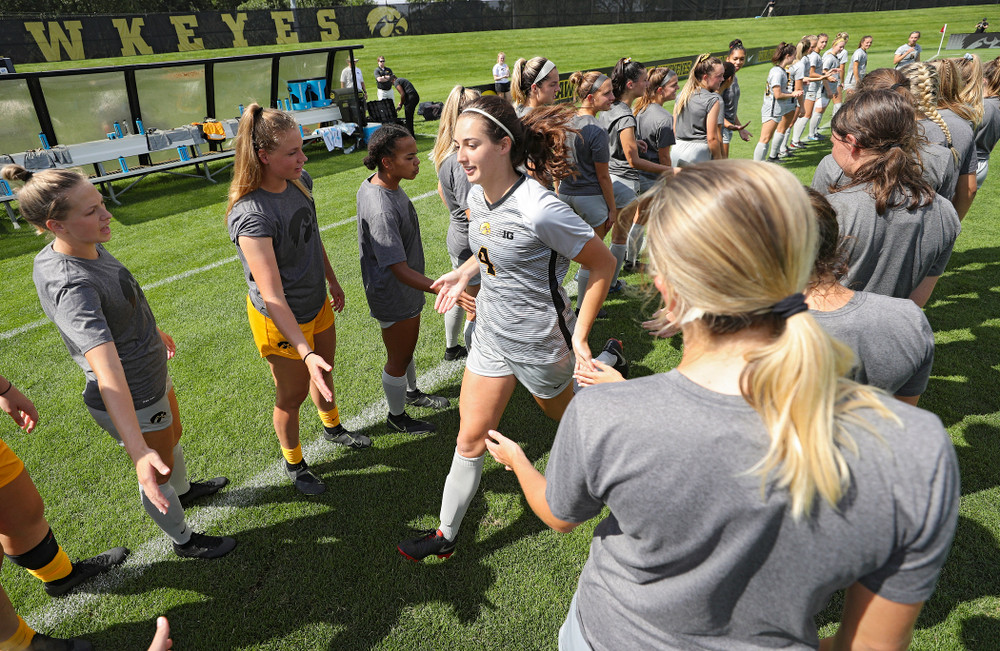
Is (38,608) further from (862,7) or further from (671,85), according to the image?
(862,7)

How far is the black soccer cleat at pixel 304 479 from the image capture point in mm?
3600

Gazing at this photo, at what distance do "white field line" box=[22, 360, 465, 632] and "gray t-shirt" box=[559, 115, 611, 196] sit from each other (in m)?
2.65

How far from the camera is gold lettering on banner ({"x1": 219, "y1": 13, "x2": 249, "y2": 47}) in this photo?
3278 centimetres

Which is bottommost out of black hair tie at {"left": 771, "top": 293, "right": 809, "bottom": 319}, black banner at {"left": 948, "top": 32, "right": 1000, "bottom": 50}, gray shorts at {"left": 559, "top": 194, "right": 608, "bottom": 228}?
gray shorts at {"left": 559, "top": 194, "right": 608, "bottom": 228}

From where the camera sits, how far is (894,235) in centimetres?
243

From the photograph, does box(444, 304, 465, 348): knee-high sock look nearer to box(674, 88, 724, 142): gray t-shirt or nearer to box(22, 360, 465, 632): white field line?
box(22, 360, 465, 632): white field line

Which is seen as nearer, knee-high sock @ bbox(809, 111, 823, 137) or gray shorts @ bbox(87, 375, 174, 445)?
gray shorts @ bbox(87, 375, 174, 445)

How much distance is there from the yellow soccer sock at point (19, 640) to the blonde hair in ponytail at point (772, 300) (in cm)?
306

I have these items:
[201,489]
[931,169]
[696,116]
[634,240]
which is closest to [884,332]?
[634,240]

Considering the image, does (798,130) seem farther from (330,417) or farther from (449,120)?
(330,417)

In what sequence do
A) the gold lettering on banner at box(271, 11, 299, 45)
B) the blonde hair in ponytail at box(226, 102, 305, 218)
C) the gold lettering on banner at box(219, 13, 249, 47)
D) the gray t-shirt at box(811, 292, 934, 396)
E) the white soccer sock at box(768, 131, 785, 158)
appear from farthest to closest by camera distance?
1. the gold lettering on banner at box(271, 11, 299, 45)
2. the gold lettering on banner at box(219, 13, 249, 47)
3. the white soccer sock at box(768, 131, 785, 158)
4. the blonde hair in ponytail at box(226, 102, 305, 218)
5. the gray t-shirt at box(811, 292, 934, 396)

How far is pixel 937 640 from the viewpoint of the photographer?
2547 mm

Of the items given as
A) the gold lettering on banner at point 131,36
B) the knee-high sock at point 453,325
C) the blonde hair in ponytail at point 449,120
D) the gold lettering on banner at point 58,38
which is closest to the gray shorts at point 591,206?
the blonde hair in ponytail at point 449,120

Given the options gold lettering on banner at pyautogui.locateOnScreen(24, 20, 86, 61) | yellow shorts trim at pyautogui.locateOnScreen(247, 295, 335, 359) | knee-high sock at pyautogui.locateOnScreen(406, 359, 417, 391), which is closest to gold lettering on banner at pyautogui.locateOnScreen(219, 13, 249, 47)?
gold lettering on banner at pyautogui.locateOnScreen(24, 20, 86, 61)
